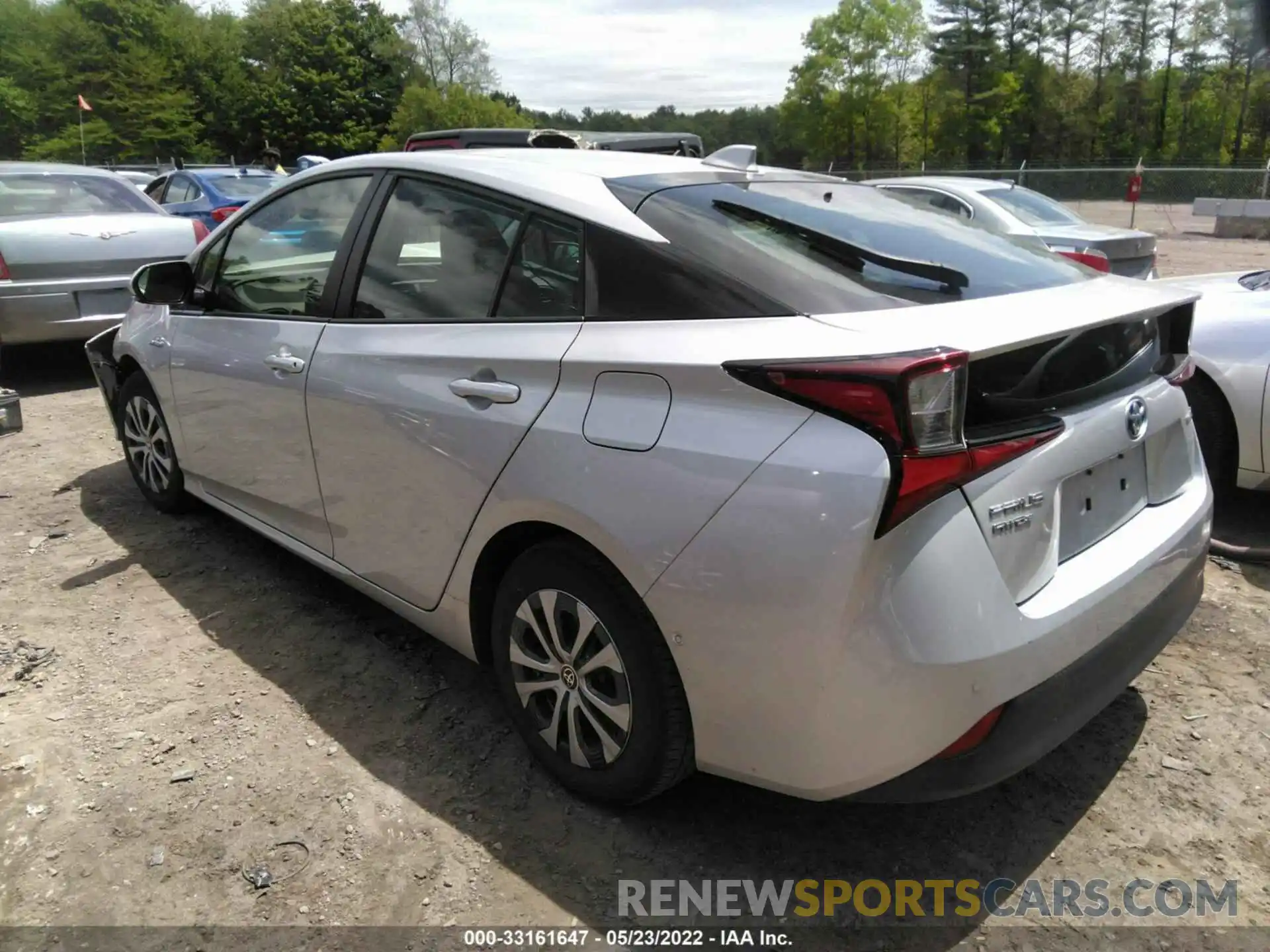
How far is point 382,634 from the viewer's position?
11.4 ft

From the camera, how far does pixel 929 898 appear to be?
2162 mm

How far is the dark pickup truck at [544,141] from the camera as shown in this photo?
833 centimetres

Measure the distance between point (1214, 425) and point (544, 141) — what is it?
619cm

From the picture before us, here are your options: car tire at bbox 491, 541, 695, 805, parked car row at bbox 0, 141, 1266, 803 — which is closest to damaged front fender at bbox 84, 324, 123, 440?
parked car row at bbox 0, 141, 1266, 803

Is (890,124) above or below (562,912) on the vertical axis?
above

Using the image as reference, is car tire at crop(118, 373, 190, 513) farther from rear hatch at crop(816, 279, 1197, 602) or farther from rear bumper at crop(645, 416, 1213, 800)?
rear hatch at crop(816, 279, 1197, 602)

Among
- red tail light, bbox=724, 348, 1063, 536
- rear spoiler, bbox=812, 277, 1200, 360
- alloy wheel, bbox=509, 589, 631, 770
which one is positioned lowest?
alloy wheel, bbox=509, 589, 631, 770

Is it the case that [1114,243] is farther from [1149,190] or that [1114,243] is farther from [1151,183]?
[1149,190]

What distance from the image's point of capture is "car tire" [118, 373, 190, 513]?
4262 mm

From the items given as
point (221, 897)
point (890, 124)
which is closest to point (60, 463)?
point (221, 897)

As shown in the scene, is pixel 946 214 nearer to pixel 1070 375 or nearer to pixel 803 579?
pixel 1070 375

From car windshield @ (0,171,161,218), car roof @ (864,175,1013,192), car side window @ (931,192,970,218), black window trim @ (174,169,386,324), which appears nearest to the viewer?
black window trim @ (174,169,386,324)

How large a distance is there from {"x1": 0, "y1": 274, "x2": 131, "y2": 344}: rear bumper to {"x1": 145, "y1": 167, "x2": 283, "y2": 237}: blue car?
4435mm

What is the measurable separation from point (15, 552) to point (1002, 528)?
14.3ft
